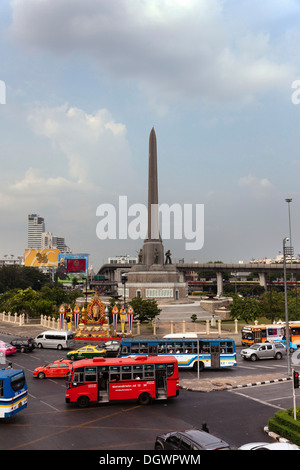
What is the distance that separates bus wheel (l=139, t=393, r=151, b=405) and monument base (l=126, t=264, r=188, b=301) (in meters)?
45.1

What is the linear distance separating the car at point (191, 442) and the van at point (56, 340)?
22669mm

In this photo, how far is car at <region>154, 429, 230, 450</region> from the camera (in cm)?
950

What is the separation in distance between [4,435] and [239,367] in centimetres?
1624

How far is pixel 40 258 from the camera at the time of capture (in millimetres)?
117375

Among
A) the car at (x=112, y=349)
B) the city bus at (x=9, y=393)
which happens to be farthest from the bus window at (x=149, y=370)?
the car at (x=112, y=349)

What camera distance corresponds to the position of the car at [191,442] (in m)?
9.50

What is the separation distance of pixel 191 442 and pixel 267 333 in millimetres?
24870

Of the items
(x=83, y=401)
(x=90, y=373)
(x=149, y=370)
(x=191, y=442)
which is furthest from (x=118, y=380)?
(x=191, y=442)

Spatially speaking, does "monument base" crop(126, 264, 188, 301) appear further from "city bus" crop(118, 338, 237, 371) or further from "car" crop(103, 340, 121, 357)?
"city bus" crop(118, 338, 237, 371)

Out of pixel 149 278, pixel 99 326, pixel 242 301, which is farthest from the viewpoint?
pixel 149 278

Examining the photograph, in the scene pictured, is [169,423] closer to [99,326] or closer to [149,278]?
[99,326]

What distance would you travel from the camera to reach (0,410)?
45.3ft

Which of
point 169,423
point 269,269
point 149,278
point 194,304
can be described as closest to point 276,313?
point 194,304

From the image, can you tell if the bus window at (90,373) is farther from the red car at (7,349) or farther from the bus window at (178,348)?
the red car at (7,349)
